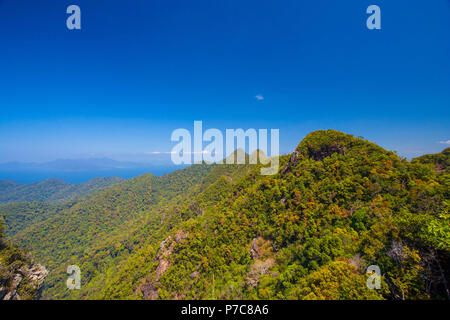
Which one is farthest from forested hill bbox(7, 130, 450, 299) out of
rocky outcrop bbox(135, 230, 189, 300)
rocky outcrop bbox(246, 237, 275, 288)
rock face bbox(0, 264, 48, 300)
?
rock face bbox(0, 264, 48, 300)

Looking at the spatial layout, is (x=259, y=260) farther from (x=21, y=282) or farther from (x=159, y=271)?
(x=21, y=282)

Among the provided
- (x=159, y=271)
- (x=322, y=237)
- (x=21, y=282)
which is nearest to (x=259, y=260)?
(x=322, y=237)

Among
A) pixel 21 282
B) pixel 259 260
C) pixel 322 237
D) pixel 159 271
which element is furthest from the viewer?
pixel 159 271

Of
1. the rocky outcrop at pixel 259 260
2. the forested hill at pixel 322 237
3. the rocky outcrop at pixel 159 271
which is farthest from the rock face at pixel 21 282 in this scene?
the rocky outcrop at pixel 259 260

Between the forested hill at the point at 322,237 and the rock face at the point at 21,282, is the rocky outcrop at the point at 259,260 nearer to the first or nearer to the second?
the forested hill at the point at 322,237

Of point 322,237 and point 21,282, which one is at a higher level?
point 322,237

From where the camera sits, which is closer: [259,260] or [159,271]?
[259,260]

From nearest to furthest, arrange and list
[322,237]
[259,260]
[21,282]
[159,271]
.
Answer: [322,237] < [21,282] < [259,260] < [159,271]

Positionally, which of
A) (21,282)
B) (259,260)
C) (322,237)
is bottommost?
(21,282)
